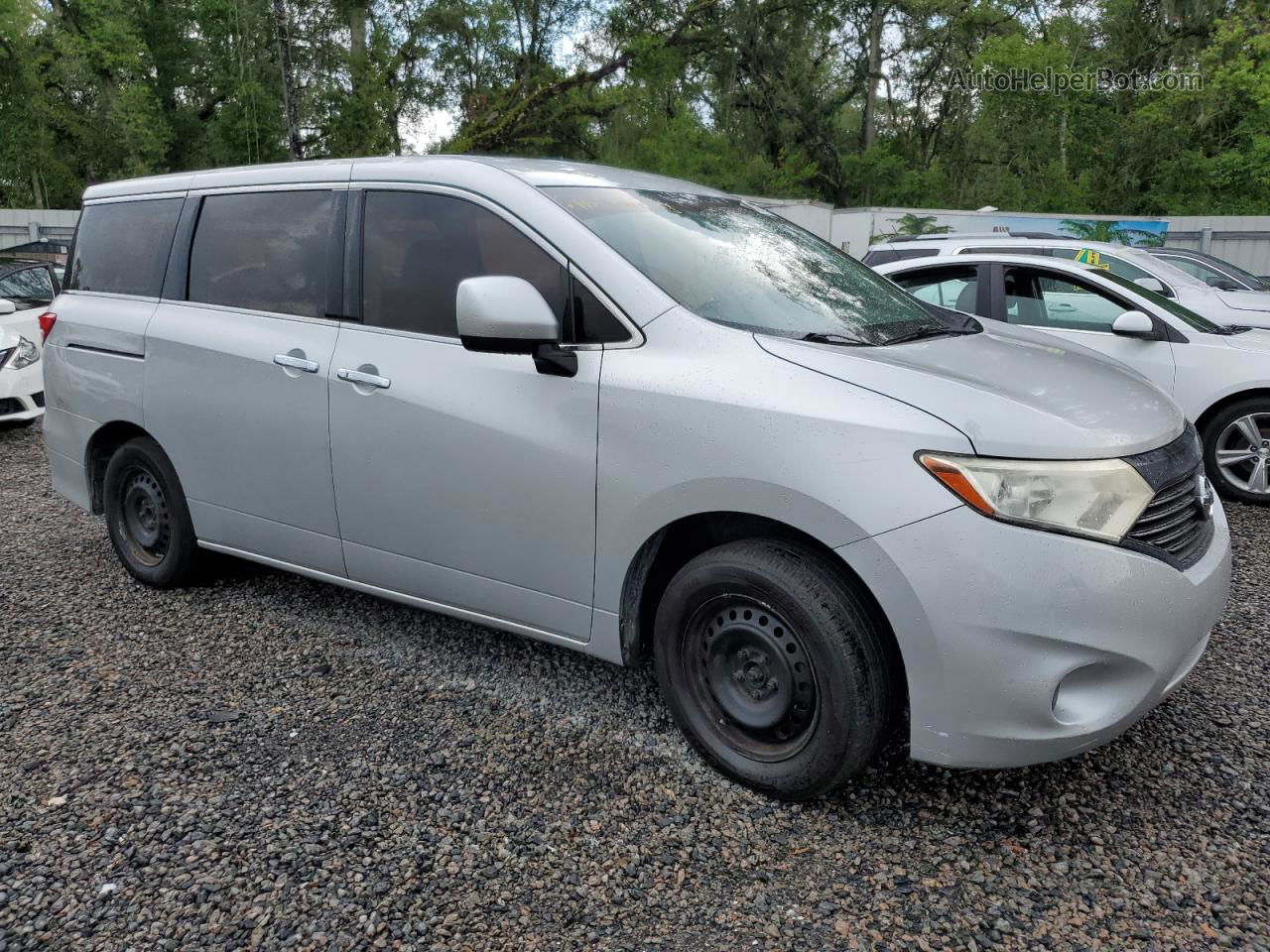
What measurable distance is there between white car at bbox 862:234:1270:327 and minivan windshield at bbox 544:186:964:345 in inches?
178

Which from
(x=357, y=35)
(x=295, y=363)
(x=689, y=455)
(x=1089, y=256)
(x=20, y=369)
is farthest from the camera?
(x=357, y=35)

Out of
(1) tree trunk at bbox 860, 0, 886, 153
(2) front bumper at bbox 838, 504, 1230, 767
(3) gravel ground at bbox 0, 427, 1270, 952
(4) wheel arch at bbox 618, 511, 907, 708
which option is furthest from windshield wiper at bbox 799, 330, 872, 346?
(1) tree trunk at bbox 860, 0, 886, 153

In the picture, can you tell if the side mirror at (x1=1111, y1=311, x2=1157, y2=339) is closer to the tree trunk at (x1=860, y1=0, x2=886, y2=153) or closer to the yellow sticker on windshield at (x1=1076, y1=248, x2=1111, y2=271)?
the yellow sticker on windshield at (x1=1076, y1=248, x2=1111, y2=271)

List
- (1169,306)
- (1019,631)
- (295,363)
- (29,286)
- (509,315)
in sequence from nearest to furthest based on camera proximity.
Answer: (1019,631) → (509,315) → (295,363) → (1169,306) → (29,286)

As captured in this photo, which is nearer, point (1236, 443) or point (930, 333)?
point (930, 333)

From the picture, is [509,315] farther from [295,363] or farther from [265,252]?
[265,252]

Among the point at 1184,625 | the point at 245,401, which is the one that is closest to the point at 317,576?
the point at 245,401

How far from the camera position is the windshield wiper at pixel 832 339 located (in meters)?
2.86

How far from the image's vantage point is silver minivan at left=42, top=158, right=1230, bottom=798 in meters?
2.40

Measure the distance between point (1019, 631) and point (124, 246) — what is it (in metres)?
4.15

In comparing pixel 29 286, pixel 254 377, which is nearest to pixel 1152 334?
pixel 254 377

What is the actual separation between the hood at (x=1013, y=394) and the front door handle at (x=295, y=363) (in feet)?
5.66

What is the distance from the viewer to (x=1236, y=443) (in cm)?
626

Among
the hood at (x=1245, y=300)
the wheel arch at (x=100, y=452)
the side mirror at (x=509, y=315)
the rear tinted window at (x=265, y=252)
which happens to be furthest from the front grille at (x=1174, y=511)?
the hood at (x=1245, y=300)
